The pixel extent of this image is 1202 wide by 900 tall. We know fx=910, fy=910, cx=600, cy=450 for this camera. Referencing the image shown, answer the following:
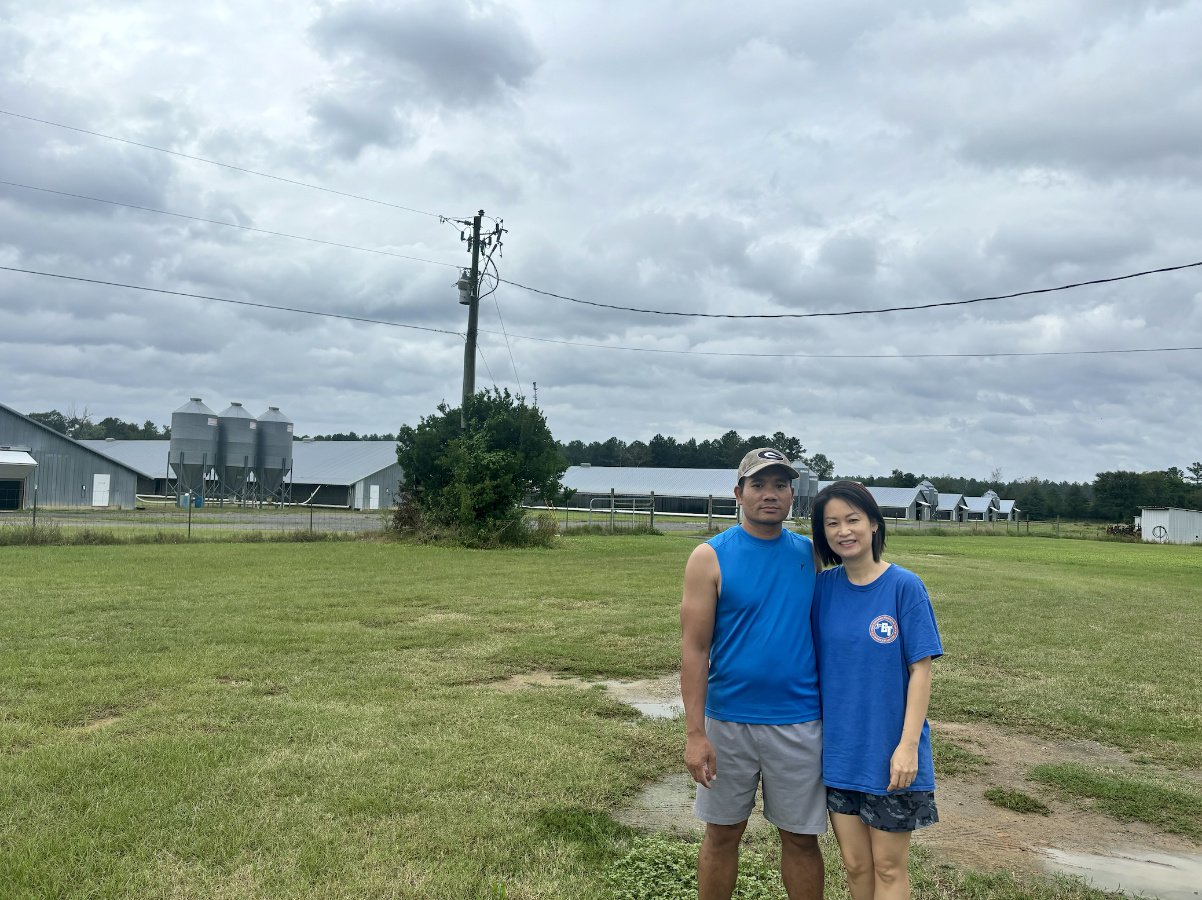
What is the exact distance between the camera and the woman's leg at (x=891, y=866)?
298 cm

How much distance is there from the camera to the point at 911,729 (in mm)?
2969

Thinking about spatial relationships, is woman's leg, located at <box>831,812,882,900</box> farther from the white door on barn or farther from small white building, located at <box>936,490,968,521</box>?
small white building, located at <box>936,490,968,521</box>

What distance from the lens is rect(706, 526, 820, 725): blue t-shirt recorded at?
322cm

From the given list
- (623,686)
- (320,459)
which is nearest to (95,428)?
(320,459)

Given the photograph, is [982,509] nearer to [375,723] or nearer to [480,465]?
[480,465]

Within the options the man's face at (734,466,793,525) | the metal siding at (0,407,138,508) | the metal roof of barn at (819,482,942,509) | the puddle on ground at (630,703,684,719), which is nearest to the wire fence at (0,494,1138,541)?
the metal siding at (0,407,138,508)

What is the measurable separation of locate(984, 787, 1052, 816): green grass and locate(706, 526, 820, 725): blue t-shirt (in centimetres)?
277

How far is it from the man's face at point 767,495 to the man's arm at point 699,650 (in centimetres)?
23

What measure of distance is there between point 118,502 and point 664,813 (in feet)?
166

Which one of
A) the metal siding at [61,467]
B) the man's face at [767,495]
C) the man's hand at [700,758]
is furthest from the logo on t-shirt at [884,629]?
the metal siding at [61,467]

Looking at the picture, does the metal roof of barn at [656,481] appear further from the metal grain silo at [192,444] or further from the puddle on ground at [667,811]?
the puddle on ground at [667,811]

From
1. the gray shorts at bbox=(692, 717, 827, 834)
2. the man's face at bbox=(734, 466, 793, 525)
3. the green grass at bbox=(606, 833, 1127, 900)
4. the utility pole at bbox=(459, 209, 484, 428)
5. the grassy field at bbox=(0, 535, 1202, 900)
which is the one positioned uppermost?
the utility pole at bbox=(459, 209, 484, 428)

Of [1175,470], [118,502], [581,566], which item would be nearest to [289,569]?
[581,566]

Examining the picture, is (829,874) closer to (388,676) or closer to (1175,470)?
(388,676)
